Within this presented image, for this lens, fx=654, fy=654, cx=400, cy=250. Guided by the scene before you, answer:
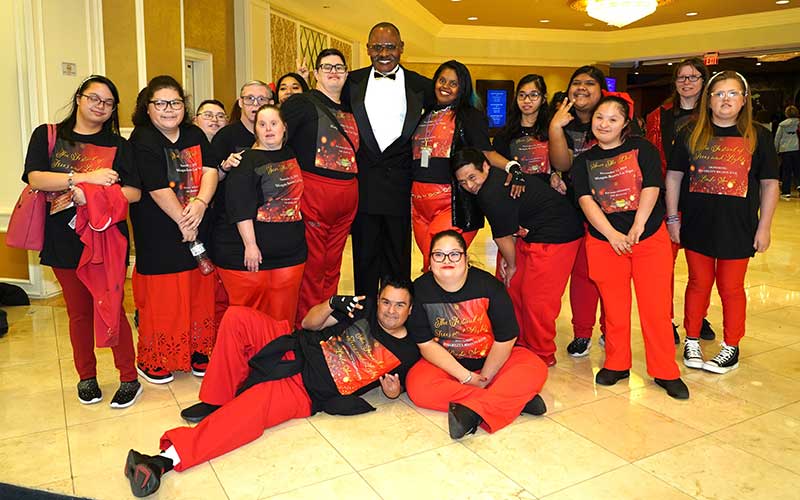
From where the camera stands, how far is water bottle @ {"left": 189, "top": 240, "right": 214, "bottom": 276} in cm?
311

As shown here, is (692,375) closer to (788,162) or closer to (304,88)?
(304,88)

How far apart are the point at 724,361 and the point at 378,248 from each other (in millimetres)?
1943

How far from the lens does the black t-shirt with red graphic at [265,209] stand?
298 centimetres

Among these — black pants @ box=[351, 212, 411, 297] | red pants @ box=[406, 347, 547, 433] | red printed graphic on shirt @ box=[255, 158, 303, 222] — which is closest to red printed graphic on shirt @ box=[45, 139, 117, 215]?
red printed graphic on shirt @ box=[255, 158, 303, 222]

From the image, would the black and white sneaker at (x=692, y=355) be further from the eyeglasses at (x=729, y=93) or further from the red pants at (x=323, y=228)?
the red pants at (x=323, y=228)

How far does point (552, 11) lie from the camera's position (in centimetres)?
1191

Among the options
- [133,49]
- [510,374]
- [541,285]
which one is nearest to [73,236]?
[510,374]

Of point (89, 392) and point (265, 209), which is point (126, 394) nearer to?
point (89, 392)

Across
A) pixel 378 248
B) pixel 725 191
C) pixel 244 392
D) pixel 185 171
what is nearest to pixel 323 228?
pixel 378 248

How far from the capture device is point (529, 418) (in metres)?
2.86

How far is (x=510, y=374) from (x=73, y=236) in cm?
200

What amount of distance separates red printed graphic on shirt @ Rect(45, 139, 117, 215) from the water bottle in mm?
512

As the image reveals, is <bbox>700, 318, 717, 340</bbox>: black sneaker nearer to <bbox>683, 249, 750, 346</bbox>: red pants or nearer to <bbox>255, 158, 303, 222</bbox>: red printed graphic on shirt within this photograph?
<bbox>683, 249, 750, 346</bbox>: red pants

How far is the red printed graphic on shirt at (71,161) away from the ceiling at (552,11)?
360 inches
